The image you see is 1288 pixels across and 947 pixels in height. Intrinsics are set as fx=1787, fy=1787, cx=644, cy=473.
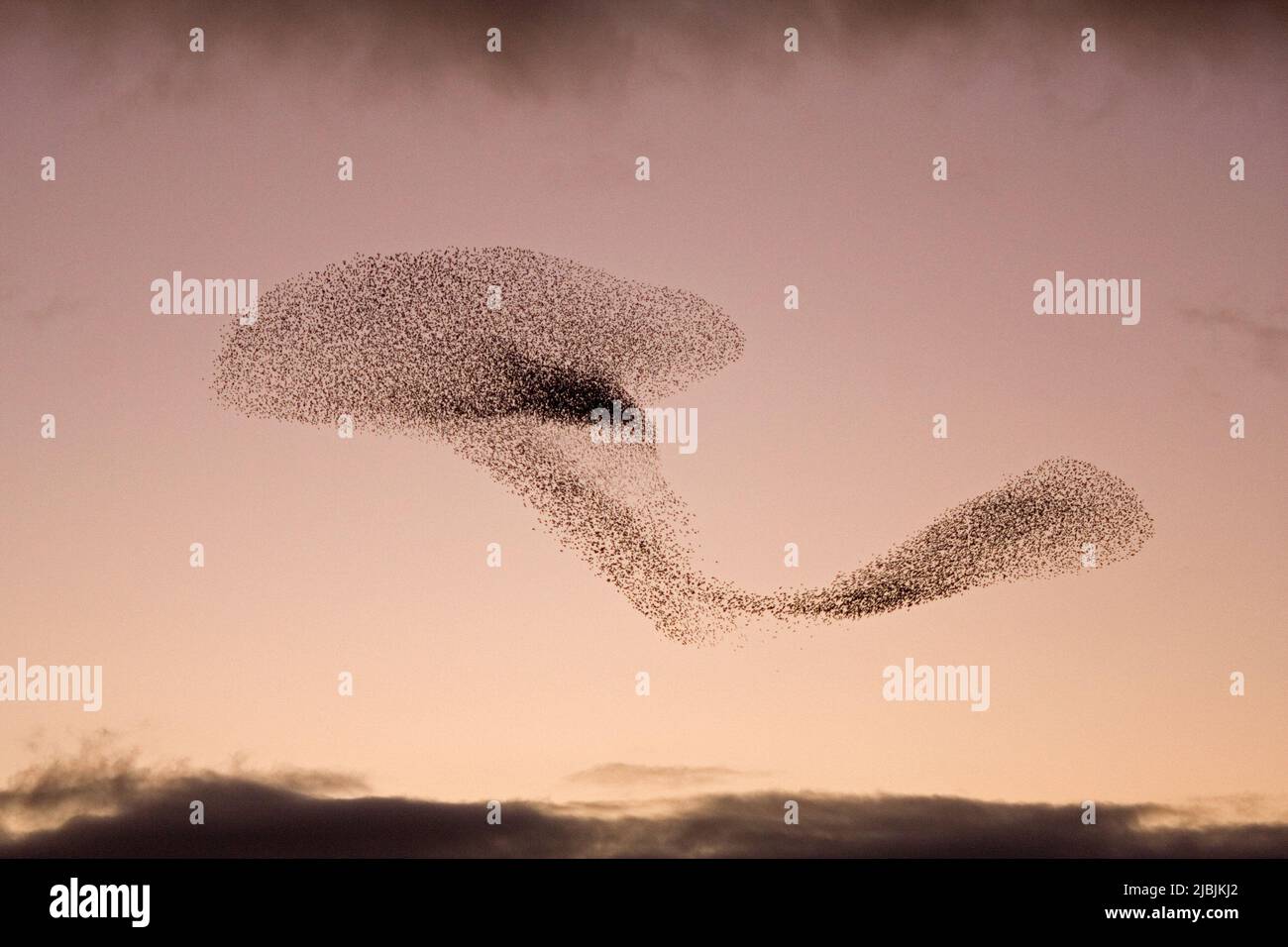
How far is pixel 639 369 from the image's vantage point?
18953mm

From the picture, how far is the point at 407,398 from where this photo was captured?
62.2 ft

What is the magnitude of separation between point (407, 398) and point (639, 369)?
8.14 ft

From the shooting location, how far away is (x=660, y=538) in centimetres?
1877

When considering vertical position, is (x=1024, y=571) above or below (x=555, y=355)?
below
